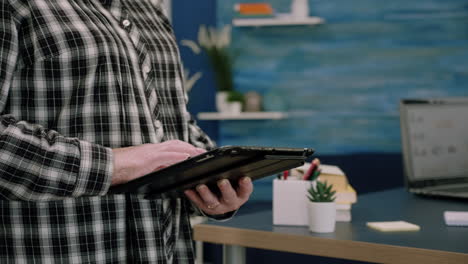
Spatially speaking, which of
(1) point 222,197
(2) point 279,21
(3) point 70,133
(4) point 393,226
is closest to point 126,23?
(3) point 70,133

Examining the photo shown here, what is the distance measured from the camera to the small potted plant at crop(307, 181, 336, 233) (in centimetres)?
129

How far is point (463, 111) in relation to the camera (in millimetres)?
2035

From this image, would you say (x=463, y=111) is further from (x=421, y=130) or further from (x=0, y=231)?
(x=0, y=231)

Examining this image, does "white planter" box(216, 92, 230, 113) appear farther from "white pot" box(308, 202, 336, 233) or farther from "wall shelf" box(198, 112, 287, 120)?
"white pot" box(308, 202, 336, 233)

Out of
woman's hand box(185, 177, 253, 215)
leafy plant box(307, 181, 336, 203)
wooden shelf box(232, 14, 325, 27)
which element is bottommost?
leafy plant box(307, 181, 336, 203)

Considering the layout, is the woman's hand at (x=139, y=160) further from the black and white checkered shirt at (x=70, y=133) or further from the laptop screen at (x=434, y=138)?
the laptop screen at (x=434, y=138)

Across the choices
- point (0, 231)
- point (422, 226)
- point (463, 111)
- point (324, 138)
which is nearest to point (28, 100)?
point (0, 231)

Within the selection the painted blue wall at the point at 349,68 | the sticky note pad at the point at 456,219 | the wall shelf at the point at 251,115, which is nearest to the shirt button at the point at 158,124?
the sticky note pad at the point at 456,219

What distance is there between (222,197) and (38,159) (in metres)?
0.34

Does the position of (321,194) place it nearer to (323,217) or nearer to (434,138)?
(323,217)

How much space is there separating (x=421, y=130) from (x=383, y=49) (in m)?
2.26

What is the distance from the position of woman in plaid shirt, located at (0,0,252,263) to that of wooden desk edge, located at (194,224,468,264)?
28 cm

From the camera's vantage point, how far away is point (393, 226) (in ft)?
4.37

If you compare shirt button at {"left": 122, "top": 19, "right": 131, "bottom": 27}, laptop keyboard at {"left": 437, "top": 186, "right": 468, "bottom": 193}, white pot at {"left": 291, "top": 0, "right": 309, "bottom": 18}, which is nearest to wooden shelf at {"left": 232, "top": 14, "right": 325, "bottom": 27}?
white pot at {"left": 291, "top": 0, "right": 309, "bottom": 18}
